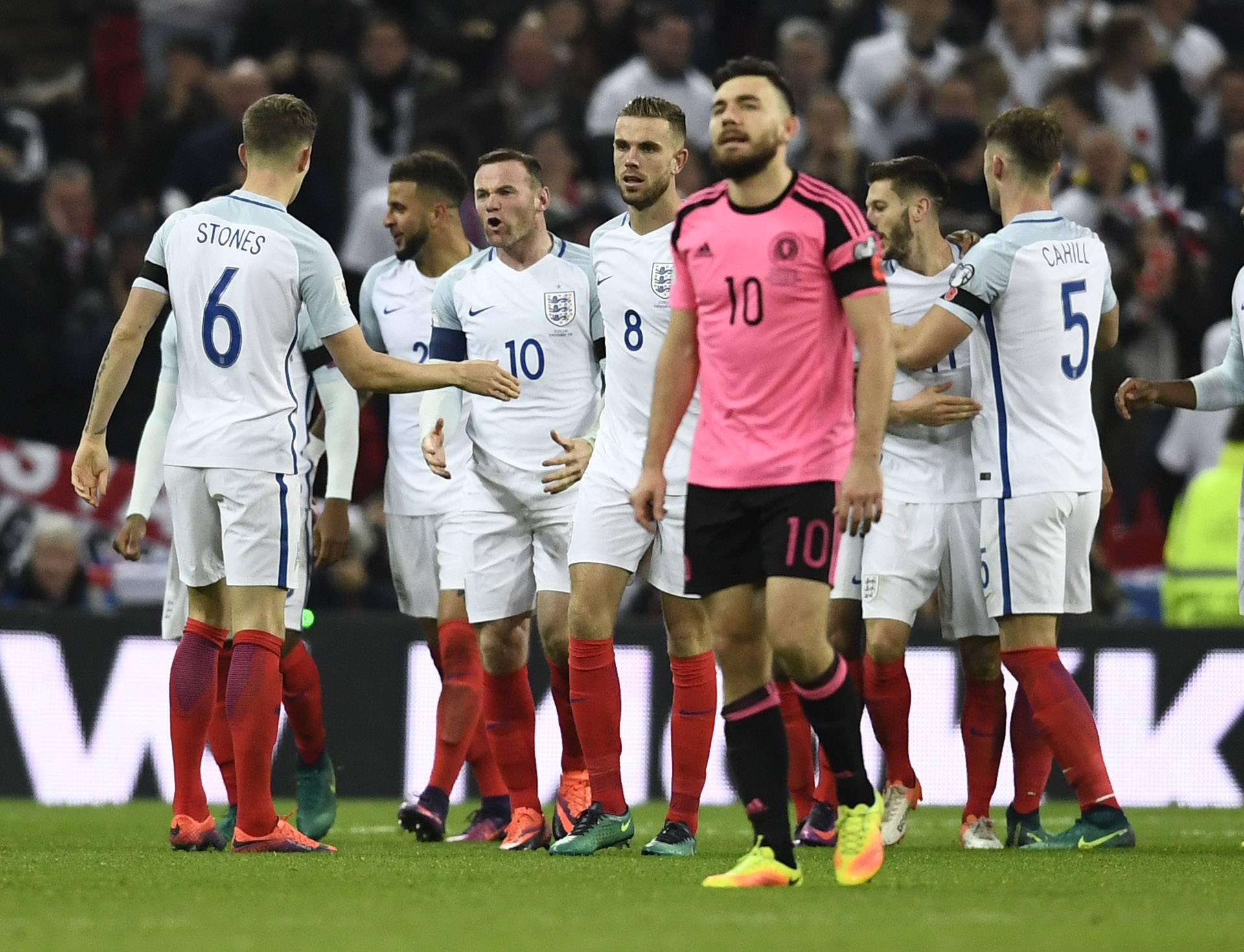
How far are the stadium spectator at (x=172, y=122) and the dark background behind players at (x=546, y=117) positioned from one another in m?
0.02

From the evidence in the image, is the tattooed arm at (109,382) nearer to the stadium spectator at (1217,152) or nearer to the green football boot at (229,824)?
the green football boot at (229,824)

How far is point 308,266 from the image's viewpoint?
7418mm

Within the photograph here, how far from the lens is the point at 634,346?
7633 mm

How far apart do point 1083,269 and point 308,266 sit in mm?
2914

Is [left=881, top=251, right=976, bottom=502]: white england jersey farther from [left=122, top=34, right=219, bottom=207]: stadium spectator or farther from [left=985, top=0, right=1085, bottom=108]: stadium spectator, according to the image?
[left=122, top=34, right=219, bottom=207]: stadium spectator

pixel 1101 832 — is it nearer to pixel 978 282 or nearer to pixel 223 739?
pixel 978 282

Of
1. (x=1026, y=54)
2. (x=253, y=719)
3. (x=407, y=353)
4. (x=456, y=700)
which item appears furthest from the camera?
(x=1026, y=54)

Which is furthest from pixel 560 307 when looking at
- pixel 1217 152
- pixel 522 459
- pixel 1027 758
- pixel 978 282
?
pixel 1217 152

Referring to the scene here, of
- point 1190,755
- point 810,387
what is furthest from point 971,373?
point 1190,755

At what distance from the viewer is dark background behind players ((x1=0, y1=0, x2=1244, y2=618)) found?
44.1 ft

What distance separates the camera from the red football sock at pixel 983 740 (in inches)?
324

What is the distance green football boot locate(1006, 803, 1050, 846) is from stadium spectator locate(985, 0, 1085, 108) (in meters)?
8.61

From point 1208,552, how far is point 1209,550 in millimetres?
17

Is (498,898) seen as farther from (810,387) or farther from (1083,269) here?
(1083,269)
